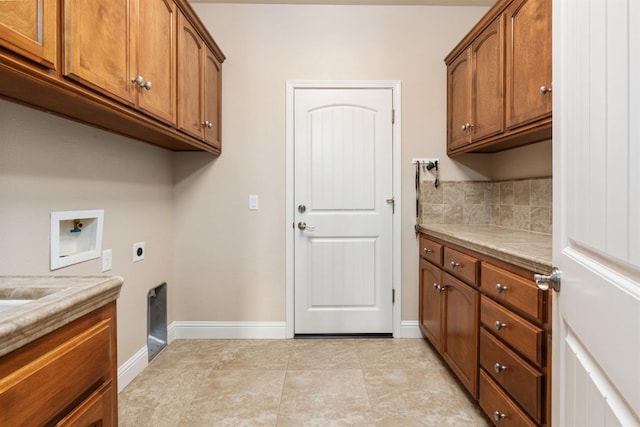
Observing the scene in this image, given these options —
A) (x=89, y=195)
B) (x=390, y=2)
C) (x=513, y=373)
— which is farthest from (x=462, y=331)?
(x=390, y=2)

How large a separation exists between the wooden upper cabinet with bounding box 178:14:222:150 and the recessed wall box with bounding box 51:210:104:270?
67 cm

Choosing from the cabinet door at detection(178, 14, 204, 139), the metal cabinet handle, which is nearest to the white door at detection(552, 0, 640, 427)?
the metal cabinet handle

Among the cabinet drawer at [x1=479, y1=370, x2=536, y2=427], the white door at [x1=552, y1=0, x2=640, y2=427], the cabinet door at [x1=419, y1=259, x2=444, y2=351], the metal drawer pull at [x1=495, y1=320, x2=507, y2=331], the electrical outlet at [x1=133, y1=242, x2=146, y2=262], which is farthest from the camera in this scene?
the cabinet door at [x1=419, y1=259, x2=444, y2=351]

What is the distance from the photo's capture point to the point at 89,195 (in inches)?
67.9

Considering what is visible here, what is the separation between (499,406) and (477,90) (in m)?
1.79

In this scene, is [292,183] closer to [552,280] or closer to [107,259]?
[107,259]

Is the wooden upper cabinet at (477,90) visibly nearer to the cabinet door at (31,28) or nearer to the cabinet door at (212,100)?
the cabinet door at (212,100)

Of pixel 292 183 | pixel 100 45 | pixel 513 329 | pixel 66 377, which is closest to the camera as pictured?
pixel 66 377

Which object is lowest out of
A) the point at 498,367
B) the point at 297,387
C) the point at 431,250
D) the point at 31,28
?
the point at 297,387

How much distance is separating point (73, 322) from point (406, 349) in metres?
2.25

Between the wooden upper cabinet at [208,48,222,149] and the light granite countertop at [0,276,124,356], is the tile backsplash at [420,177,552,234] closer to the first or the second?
the wooden upper cabinet at [208,48,222,149]

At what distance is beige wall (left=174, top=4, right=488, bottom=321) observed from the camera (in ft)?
Result: 8.93

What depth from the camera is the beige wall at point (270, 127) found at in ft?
8.93

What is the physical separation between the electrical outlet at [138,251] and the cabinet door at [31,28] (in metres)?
1.37
